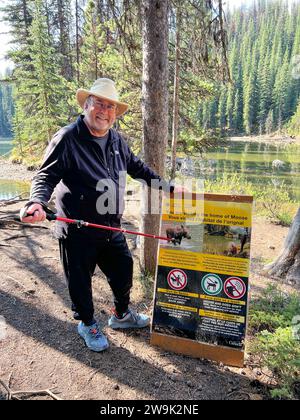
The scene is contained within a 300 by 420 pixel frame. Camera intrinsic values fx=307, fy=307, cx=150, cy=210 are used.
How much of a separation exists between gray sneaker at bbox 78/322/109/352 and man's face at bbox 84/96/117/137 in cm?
190

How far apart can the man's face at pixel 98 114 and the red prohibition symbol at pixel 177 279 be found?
1499mm

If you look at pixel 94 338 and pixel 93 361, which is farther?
pixel 94 338

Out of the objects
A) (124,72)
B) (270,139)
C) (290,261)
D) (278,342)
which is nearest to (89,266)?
(278,342)

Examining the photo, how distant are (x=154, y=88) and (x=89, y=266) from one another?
239 cm

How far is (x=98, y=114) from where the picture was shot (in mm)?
2746

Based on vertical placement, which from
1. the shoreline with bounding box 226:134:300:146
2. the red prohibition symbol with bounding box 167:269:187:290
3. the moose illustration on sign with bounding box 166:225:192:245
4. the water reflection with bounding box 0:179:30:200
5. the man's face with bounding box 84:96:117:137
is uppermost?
the shoreline with bounding box 226:134:300:146

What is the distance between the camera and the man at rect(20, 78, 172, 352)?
2625mm

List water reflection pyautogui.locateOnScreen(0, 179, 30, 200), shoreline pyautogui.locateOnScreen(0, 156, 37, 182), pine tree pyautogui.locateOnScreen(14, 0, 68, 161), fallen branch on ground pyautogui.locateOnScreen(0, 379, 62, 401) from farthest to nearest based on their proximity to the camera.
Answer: shoreline pyautogui.locateOnScreen(0, 156, 37, 182), pine tree pyautogui.locateOnScreen(14, 0, 68, 161), water reflection pyautogui.locateOnScreen(0, 179, 30, 200), fallen branch on ground pyautogui.locateOnScreen(0, 379, 62, 401)

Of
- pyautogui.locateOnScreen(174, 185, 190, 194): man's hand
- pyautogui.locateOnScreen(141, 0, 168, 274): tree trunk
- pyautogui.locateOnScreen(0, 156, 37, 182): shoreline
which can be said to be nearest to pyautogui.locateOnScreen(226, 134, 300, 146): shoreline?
pyautogui.locateOnScreen(0, 156, 37, 182): shoreline

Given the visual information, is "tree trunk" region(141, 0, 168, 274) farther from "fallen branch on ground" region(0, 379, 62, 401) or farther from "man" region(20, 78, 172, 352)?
"fallen branch on ground" region(0, 379, 62, 401)

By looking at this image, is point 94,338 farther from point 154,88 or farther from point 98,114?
point 154,88

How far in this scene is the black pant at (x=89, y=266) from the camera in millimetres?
2818

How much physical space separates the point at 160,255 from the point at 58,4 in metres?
32.6

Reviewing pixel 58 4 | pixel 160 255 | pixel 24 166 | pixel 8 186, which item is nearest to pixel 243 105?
pixel 58 4
